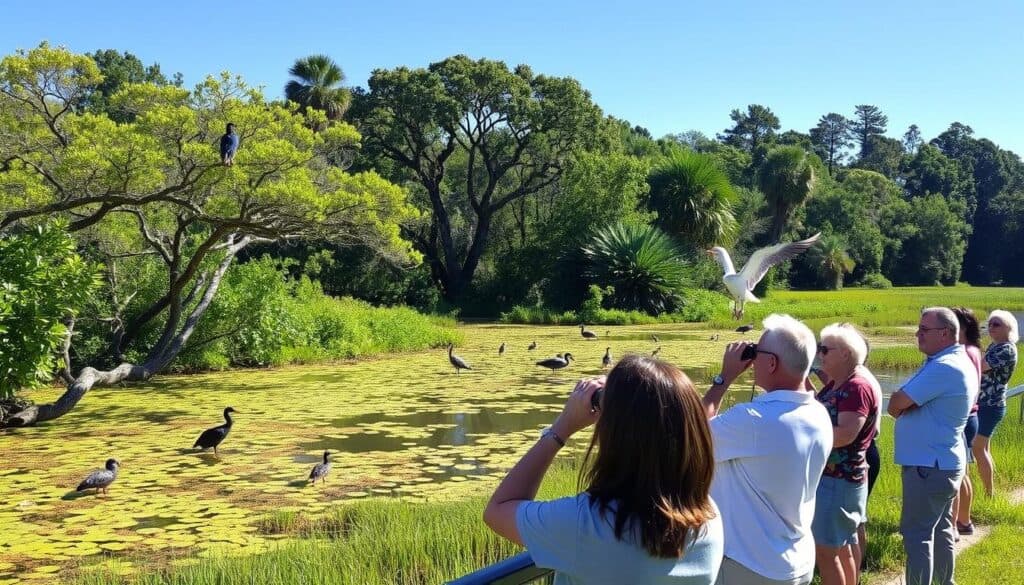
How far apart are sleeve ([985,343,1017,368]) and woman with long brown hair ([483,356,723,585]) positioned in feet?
14.6

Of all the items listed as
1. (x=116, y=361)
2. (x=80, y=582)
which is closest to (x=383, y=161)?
(x=116, y=361)

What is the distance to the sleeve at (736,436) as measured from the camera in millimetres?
2770

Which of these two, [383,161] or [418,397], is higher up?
[383,161]

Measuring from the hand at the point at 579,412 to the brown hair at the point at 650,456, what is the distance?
153mm

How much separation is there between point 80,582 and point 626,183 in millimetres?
27649

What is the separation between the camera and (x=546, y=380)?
579 inches

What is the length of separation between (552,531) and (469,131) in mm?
31404

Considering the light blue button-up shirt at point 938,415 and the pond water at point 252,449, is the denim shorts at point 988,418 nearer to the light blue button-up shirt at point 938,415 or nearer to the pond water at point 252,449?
the light blue button-up shirt at point 938,415

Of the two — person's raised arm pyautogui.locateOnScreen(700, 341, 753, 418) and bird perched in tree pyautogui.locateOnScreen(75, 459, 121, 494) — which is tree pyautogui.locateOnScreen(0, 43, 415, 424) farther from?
person's raised arm pyautogui.locateOnScreen(700, 341, 753, 418)

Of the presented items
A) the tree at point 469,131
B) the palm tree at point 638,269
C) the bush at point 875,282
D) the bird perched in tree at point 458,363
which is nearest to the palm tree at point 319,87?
the tree at point 469,131

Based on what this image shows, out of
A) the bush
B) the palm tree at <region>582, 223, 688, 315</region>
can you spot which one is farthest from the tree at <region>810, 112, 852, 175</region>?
the palm tree at <region>582, 223, 688, 315</region>

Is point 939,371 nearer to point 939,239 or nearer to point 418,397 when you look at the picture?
point 418,397

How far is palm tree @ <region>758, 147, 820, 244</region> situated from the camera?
43.6 meters

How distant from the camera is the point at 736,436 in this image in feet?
9.11
